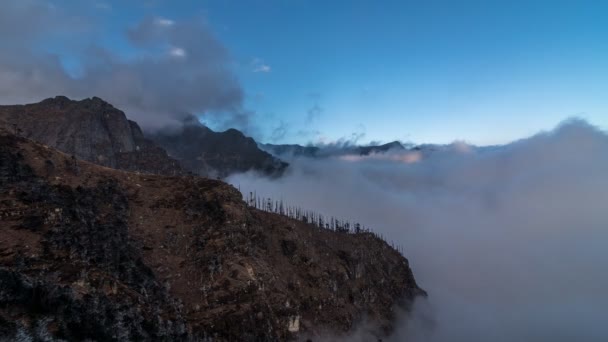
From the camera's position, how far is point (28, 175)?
165 m

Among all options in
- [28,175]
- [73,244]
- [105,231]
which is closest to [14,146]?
[28,175]

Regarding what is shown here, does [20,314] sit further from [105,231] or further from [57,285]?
[105,231]

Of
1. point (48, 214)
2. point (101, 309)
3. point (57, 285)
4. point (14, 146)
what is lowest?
point (101, 309)

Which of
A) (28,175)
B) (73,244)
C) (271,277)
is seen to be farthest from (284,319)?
(28,175)

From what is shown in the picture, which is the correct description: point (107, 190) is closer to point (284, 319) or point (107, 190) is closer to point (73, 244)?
point (73, 244)

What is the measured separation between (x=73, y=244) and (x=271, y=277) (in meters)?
78.9

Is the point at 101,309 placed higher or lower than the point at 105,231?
lower

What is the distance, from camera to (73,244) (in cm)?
14112

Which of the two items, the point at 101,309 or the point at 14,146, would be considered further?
the point at 14,146

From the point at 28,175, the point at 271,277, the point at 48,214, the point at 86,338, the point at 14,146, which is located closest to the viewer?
the point at 86,338

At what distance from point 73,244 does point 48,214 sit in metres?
12.0

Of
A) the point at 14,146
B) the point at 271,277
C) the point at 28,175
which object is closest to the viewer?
the point at 28,175

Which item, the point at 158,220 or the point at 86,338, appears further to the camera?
the point at 158,220

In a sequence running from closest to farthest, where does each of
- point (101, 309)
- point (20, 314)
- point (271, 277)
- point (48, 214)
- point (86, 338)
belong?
point (20, 314) → point (86, 338) → point (101, 309) → point (48, 214) → point (271, 277)
